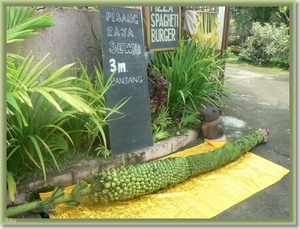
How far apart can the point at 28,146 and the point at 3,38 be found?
70 centimetres

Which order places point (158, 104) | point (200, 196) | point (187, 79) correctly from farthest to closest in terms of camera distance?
point (187, 79) → point (158, 104) → point (200, 196)

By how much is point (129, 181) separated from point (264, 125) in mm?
2152

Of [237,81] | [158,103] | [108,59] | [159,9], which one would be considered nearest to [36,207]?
[108,59]

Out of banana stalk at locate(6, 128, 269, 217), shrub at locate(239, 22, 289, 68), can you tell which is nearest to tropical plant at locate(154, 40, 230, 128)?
banana stalk at locate(6, 128, 269, 217)

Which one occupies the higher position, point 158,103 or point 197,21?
point 197,21

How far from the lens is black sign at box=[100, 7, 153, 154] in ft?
7.51

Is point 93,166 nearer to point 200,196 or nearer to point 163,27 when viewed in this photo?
point 200,196

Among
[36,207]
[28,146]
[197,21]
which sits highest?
[197,21]

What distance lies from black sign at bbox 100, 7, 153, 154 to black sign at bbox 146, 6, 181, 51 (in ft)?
1.32

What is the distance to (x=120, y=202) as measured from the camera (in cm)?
189

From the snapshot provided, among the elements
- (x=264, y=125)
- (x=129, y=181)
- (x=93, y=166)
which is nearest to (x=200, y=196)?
(x=129, y=181)

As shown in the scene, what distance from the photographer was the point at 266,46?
869 cm

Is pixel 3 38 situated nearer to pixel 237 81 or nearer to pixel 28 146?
pixel 28 146

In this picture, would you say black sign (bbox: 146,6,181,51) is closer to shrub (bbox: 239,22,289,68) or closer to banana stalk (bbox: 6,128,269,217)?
banana stalk (bbox: 6,128,269,217)
